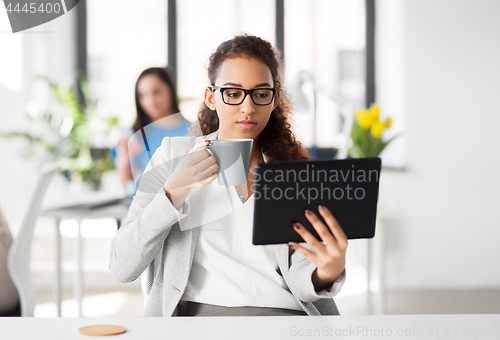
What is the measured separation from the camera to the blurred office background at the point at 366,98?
3.14 m

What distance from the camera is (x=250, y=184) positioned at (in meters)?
1.12

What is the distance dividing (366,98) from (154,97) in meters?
1.86

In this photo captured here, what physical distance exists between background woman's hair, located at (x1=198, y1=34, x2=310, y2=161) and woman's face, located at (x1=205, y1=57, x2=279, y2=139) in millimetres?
22

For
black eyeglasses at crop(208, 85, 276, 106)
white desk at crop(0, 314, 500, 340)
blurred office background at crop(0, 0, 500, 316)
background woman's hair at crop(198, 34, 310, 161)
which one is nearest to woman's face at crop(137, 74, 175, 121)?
blurred office background at crop(0, 0, 500, 316)

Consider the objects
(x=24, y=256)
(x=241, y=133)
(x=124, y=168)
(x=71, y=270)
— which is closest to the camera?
(x=241, y=133)

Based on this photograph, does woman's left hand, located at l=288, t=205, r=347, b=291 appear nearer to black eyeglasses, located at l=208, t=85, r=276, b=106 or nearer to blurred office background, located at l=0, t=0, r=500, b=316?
black eyeglasses, located at l=208, t=85, r=276, b=106

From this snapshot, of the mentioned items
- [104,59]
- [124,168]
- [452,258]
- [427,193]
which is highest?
[104,59]

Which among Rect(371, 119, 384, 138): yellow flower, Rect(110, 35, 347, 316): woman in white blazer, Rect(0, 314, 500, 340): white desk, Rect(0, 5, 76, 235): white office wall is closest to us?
Rect(0, 314, 500, 340): white desk

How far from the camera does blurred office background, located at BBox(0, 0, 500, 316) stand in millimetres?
3141

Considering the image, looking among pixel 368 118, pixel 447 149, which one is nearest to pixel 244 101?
pixel 368 118

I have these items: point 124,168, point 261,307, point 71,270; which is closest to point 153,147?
point 124,168

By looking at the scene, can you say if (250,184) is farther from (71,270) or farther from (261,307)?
(71,270)

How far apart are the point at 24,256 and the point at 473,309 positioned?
2456 mm

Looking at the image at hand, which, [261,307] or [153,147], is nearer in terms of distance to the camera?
[261,307]
